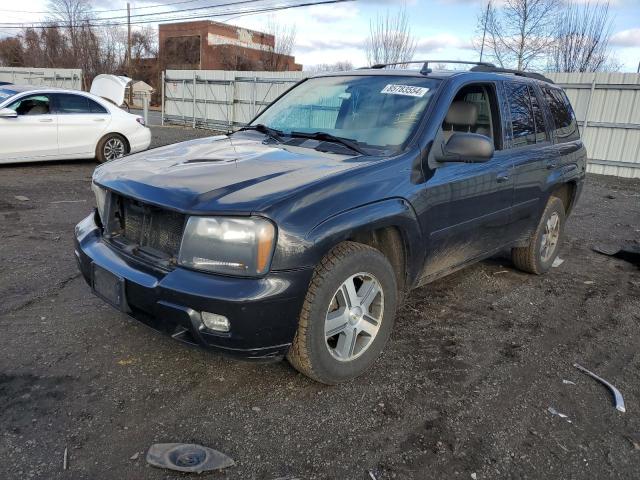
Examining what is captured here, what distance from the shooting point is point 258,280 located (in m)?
2.47

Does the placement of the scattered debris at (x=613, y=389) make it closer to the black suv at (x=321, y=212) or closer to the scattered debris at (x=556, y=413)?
the scattered debris at (x=556, y=413)

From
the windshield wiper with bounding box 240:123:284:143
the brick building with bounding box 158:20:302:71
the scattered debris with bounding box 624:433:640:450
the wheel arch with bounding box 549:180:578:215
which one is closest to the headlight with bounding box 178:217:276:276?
the windshield wiper with bounding box 240:123:284:143

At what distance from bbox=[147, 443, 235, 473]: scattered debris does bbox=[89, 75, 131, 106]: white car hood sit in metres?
14.0

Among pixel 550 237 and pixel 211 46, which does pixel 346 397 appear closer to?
pixel 550 237

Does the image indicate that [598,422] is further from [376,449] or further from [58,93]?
[58,93]

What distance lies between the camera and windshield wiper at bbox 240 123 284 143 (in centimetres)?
382

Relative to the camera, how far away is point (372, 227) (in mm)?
2893

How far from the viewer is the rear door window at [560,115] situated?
4.86m

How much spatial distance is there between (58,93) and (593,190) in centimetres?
1127

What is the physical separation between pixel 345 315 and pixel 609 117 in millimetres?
13764

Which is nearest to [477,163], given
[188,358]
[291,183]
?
[291,183]

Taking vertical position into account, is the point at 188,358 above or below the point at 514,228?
below

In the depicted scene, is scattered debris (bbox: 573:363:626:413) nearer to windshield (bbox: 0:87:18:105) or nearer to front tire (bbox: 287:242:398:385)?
front tire (bbox: 287:242:398:385)

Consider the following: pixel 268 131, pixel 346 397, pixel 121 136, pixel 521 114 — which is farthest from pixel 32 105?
pixel 346 397
